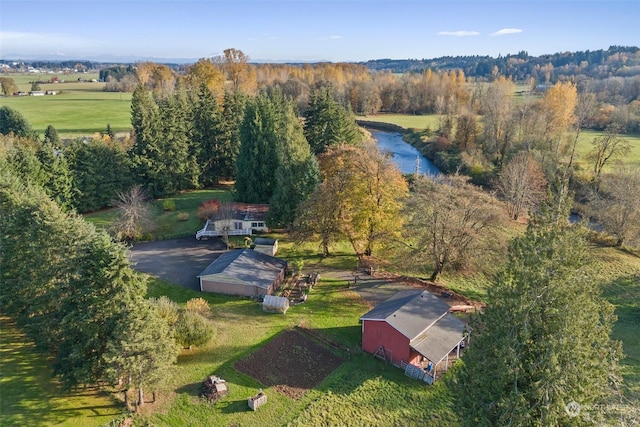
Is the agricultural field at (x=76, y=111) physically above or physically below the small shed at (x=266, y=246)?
above

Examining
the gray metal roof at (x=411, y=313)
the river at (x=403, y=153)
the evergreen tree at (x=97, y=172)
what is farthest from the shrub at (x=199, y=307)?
the river at (x=403, y=153)

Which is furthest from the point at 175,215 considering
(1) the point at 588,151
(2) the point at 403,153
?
(1) the point at 588,151

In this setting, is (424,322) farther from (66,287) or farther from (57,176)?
(57,176)

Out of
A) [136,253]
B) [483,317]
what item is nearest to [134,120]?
[136,253]

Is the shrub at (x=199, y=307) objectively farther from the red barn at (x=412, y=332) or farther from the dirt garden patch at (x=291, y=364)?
the red barn at (x=412, y=332)

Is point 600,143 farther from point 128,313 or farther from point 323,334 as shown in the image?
point 128,313

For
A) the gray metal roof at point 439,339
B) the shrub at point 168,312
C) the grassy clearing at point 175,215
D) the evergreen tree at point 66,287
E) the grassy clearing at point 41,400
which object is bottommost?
the grassy clearing at point 41,400

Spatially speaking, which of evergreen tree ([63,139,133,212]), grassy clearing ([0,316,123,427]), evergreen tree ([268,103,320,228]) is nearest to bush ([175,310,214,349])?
grassy clearing ([0,316,123,427])
